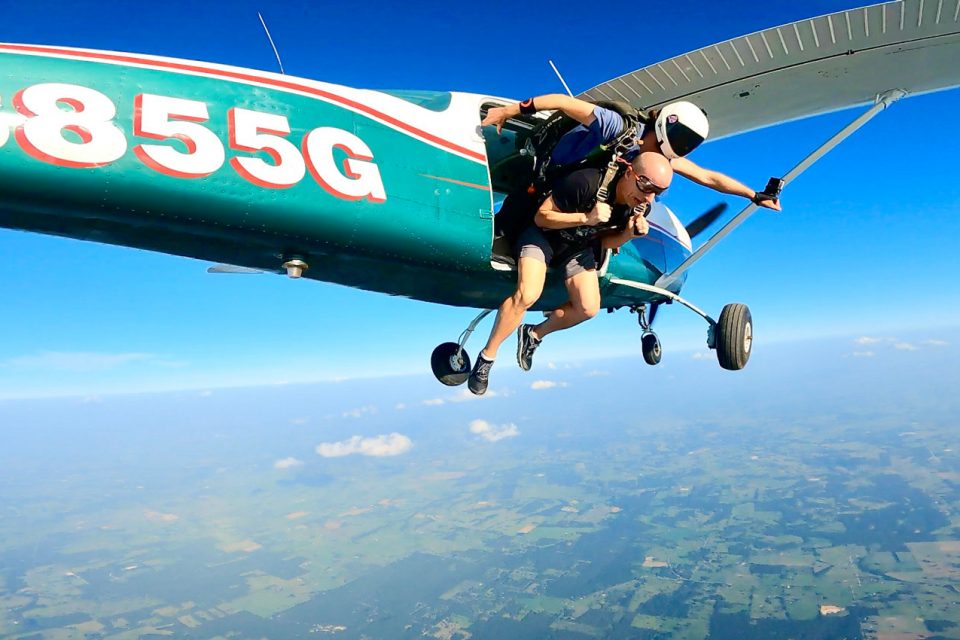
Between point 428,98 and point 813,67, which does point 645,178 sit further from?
point 813,67

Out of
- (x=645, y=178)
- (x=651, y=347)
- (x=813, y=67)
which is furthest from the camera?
(x=651, y=347)

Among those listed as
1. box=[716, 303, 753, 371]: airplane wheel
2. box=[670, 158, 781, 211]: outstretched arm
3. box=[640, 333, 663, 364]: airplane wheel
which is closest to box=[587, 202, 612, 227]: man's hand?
→ box=[670, 158, 781, 211]: outstretched arm

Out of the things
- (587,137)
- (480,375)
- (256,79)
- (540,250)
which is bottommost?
(480,375)

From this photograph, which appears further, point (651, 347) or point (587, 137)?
point (651, 347)

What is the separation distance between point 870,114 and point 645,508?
180598 millimetres

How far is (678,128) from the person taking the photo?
15.0 ft

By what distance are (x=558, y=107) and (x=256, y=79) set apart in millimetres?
2068

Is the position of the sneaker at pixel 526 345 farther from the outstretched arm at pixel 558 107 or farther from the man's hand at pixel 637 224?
the outstretched arm at pixel 558 107

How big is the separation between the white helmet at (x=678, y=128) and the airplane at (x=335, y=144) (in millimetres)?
1146

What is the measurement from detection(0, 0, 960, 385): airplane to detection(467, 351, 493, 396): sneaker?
0.69 m

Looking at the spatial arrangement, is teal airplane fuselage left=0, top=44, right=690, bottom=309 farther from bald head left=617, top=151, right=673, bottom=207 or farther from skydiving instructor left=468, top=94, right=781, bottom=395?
bald head left=617, top=151, right=673, bottom=207

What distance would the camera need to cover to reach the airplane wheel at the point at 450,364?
280 inches

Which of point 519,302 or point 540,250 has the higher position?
point 540,250

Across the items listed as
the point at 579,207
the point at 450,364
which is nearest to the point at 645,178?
the point at 579,207
